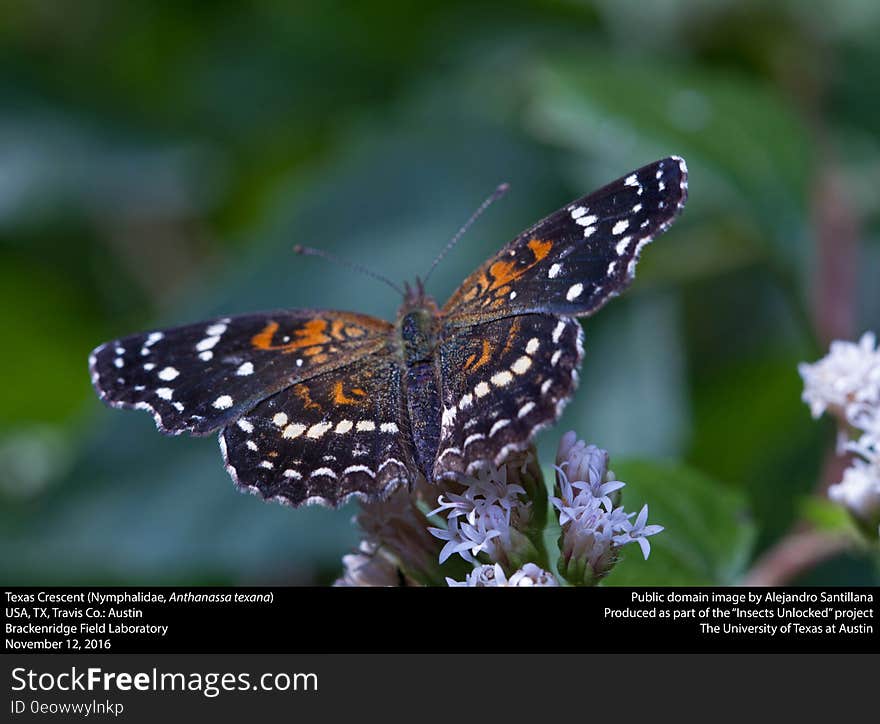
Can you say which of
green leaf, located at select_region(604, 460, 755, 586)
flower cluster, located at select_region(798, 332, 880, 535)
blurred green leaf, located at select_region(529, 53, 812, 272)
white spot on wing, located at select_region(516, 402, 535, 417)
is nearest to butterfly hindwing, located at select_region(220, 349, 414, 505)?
white spot on wing, located at select_region(516, 402, 535, 417)

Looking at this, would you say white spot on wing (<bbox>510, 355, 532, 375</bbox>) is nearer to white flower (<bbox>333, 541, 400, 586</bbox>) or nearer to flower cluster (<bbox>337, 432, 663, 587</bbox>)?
flower cluster (<bbox>337, 432, 663, 587</bbox>)

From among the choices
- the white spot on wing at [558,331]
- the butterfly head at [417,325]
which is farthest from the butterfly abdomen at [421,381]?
the white spot on wing at [558,331]

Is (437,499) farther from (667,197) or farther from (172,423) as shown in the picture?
(667,197)

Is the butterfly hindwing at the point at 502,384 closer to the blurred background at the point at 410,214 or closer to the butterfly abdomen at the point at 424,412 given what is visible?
the butterfly abdomen at the point at 424,412

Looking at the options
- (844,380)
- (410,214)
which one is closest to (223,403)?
(844,380)

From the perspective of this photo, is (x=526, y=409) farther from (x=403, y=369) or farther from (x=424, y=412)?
(x=403, y=369)
